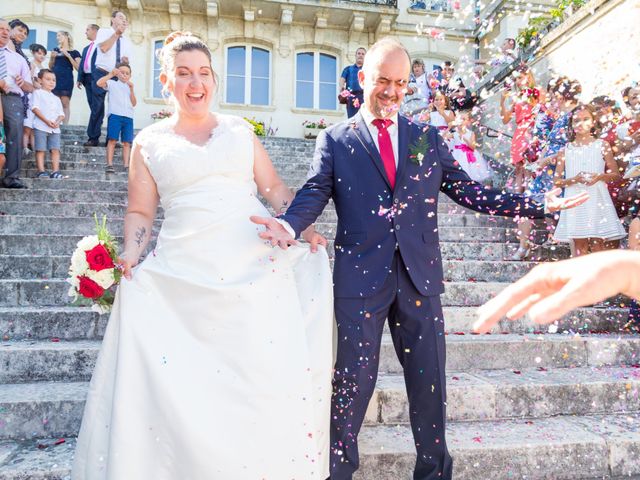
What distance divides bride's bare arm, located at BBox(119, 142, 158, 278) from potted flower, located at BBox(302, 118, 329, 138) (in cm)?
1339

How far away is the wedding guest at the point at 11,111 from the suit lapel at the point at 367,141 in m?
5.44

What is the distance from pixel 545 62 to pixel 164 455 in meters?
9.90

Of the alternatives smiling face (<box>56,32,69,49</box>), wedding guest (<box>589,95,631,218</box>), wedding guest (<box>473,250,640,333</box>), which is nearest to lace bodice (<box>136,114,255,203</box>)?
wedding guest (<box>473,250,640,333</box>)

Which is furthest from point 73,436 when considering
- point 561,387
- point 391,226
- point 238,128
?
point 561,387

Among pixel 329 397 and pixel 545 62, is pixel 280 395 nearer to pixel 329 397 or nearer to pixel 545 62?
pixel 329 397

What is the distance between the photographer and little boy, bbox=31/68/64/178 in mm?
7203

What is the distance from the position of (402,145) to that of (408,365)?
1.10 meters

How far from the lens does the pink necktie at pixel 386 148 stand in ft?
8.36

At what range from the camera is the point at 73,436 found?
307cm

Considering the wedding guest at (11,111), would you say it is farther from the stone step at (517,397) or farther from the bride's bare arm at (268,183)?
the stone step at (517,397)

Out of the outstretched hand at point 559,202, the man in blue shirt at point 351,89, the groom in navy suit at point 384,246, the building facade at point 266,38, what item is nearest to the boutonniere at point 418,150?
the groom in navy suit at point 384,246

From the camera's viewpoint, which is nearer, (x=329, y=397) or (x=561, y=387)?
(x=329, y=397)

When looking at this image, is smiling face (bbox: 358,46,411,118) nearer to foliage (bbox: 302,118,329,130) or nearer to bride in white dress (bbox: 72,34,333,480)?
bride in white dress (bbox: 72,34,333,480)

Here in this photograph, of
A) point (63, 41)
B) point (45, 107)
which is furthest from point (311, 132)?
point (45, 107)
